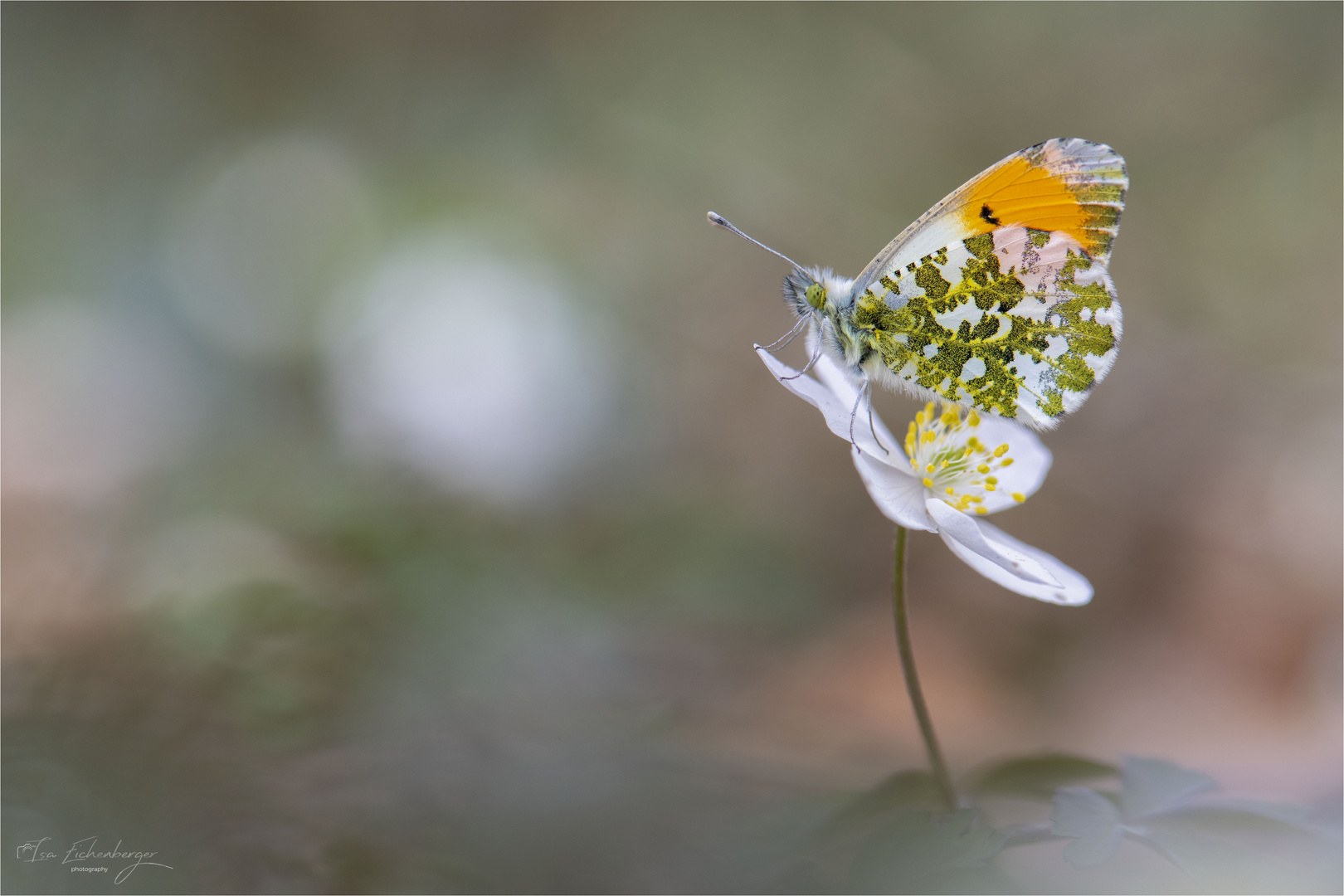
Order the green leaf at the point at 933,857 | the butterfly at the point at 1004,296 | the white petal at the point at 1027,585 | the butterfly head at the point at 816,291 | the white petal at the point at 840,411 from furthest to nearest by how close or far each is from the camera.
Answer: the butterfly head at the point at 816,291, the butterfly at the point at 1004,296, the white petal at the point at 840,411, the white petal at the point at 1027,585, the green leaf at the point at 933,857

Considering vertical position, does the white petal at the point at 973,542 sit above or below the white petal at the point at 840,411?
below

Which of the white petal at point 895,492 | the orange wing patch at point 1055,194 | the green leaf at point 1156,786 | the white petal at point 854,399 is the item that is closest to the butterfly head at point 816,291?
the white petal at point 854,399

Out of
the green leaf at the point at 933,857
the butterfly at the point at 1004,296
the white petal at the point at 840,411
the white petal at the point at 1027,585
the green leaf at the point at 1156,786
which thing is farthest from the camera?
the butterfly at the point at 1004,296

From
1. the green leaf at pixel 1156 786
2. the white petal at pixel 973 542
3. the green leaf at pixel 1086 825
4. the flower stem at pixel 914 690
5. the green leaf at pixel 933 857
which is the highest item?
the white petal at pixel 973 542

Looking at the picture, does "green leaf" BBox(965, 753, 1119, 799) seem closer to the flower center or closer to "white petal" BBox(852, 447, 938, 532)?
"white petal" BBox(852, 447, 938, 532)

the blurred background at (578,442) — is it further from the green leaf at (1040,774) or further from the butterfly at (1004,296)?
the butterfly at (1004,296)

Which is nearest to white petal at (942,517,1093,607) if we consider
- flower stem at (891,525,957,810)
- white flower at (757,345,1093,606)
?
white flower at (757,345,1093,606)

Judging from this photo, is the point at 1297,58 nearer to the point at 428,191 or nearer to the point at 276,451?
the point at 428,191

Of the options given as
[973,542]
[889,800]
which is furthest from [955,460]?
[889,800]
